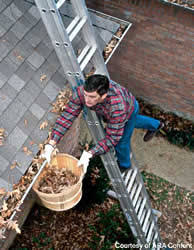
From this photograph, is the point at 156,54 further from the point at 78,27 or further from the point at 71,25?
the point at 71,25

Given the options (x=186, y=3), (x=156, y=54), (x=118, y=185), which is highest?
(x=186, y=3)

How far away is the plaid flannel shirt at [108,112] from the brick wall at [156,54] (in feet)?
10.0

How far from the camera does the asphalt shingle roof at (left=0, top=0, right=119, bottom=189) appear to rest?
418 cm

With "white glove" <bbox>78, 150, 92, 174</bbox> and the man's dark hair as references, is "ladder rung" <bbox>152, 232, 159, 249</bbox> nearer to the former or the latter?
"white glove" <bbox>78, 150, 92, 174</bbox>

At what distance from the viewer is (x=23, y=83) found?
4523 mm

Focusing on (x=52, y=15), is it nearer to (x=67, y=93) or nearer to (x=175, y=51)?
(x=67, y=93)

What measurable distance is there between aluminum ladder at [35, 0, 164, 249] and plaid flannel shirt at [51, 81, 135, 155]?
0.37 metres

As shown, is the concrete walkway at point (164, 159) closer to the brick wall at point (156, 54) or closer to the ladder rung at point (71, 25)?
the brick wall at point (156, 54)

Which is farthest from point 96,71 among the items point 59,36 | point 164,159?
point 164,159

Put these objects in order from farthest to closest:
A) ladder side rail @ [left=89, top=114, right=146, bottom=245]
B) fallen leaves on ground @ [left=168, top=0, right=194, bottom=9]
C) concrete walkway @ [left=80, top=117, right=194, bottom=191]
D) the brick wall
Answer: concrete walkway @ [left=80, top=117, right=194, bottom=191], the brick wall, fallen leaves on ground @ [left=168, top=0, right=194, bottom=9], ladder side rail @ [left=89, top=114, right=146, bottom=245]

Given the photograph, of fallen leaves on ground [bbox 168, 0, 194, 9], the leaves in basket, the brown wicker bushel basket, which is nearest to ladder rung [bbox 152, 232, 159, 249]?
the brown wicker bushel basket

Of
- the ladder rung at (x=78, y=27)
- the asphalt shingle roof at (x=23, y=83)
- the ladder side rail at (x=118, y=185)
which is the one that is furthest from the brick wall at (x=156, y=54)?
the ladder side rail at (x=118, y=185)

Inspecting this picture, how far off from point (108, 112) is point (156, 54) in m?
3.82

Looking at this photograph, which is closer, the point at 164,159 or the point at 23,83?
the point at 23,83
